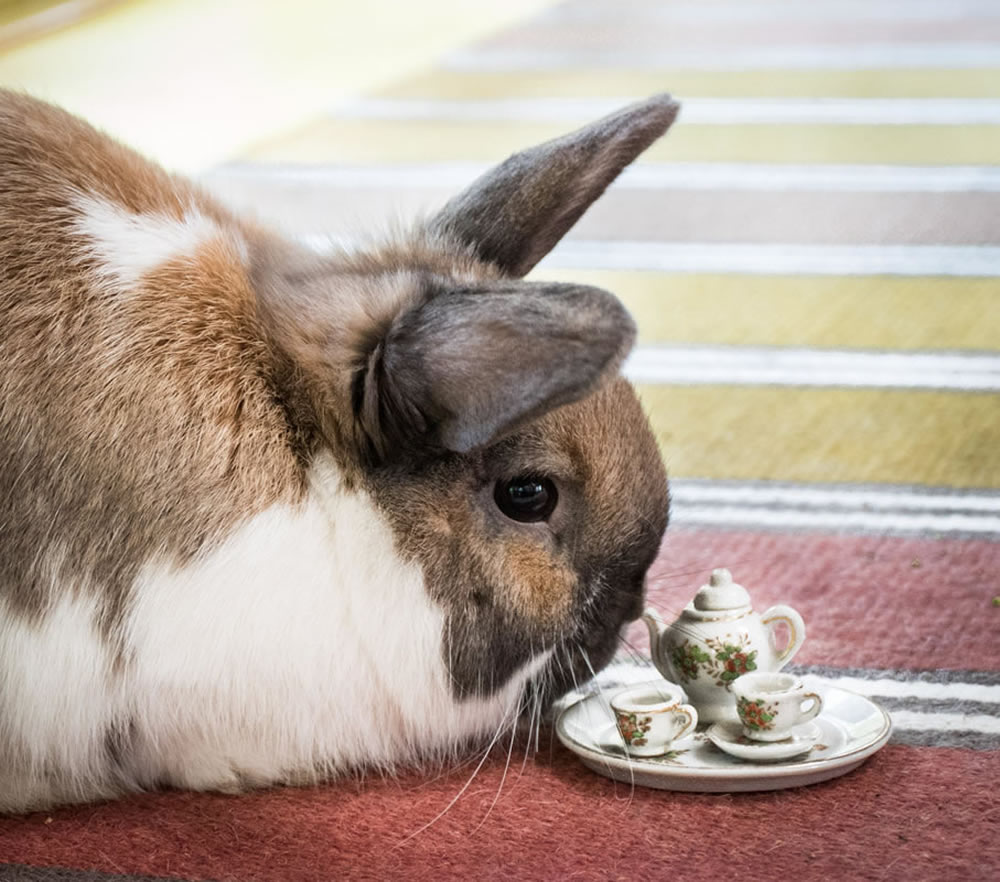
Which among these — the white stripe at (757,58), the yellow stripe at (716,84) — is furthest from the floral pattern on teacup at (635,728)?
the white stripe at (757,58)

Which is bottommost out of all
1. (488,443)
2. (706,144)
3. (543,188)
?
(706,144)

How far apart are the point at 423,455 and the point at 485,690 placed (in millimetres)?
211

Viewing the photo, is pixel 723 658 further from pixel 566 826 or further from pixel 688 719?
pixel 566 826

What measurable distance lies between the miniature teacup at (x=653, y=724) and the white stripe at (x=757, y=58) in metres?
3.07

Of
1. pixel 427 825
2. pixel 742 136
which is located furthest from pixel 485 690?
pixel 742 136

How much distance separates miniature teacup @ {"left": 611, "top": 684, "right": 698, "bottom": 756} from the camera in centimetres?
136

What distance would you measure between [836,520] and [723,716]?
538 millimetres

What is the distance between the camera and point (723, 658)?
55.6 inches

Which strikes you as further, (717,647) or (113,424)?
(717,647)

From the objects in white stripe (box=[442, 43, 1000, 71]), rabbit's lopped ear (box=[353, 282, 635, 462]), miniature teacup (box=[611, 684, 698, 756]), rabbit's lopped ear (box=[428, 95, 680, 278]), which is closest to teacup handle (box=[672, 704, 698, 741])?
miniature teacup (box=[611, 684, 698, 756])

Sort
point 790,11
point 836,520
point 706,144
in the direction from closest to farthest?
point 836,520, point 706,144, point 790,11

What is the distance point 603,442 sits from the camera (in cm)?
134

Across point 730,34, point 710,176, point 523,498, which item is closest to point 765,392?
point 523,498

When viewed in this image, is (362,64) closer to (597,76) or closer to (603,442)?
(597,76)
